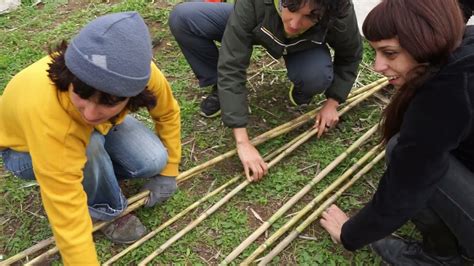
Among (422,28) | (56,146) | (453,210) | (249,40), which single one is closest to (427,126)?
(422,28)

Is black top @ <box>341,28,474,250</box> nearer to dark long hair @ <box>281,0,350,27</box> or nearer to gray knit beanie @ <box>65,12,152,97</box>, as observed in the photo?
dark long hair @ <box>281,0,350,27</box>

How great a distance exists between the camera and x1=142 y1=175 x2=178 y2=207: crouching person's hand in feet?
7.32

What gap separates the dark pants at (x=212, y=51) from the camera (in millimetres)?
2516

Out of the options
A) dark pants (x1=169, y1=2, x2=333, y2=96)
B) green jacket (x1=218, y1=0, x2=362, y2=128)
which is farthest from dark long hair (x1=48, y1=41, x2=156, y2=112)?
dark pants (x1=169, y1=2, x2=333, y2=96)

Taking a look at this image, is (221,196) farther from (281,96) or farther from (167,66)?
(167,66)

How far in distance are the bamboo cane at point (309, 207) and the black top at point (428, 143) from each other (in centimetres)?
44

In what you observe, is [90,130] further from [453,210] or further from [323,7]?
[453,210]

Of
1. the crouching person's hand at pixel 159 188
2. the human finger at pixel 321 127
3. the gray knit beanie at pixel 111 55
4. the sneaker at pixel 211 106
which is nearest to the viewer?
the gray knit beanie at pixel 111 55

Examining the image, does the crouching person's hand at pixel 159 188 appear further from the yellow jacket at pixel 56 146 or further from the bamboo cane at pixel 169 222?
the yellow jacket at pixel 56 146

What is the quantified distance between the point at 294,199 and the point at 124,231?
2.57ft

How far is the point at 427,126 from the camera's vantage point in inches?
59.7

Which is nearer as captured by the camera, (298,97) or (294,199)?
(294,199)

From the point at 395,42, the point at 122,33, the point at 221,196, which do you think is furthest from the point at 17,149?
the point at 395,42

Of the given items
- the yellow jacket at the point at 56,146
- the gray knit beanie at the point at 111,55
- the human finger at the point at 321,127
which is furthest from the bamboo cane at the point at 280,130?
the gray knit beanie at the point at 111,55
